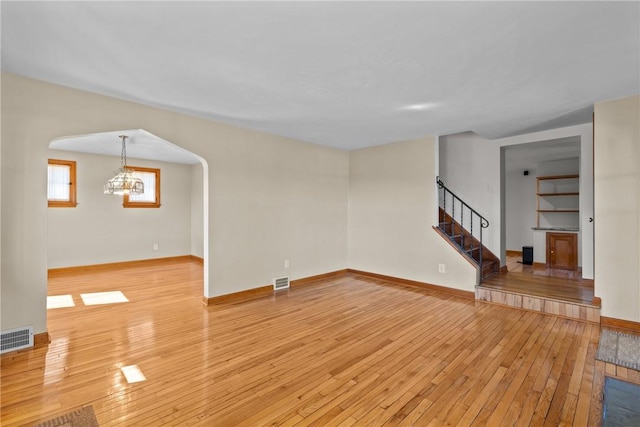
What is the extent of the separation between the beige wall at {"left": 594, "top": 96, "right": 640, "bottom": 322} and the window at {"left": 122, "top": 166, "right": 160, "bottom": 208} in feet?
27.7

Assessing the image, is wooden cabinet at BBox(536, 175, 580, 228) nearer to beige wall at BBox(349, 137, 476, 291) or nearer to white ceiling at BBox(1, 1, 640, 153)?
white ceiling at BBox(1, 1, 640, 153)

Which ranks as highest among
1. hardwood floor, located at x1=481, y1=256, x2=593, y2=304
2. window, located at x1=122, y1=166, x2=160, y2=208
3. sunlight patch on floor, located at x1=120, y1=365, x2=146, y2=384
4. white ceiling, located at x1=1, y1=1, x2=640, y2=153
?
white ceiling, located at x1=1, y1=1, x2=640, y2=153

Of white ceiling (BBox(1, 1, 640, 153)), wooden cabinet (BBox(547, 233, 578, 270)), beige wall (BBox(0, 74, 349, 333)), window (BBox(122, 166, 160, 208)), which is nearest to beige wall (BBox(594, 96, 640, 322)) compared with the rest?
white ceiling (BBox(1, 1, 640, 153))

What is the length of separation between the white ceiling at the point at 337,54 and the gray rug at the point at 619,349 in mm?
2594

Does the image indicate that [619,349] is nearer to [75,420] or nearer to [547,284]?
[547,284]

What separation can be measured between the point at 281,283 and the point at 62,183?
5.27m

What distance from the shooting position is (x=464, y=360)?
102 inches

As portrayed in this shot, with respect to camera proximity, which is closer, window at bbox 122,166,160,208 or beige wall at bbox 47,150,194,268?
beige wall at bbox 47,150,194,268

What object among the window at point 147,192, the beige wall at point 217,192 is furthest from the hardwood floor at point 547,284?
the window at point 147,192

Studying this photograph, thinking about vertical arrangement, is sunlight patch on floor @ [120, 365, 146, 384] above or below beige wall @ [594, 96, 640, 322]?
below

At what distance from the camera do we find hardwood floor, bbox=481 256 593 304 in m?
3.89

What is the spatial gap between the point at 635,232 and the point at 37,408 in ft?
18.6

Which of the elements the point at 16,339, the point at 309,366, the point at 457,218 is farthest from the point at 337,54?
the point at 457,218

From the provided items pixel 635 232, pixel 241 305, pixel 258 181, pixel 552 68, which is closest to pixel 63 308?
pixel 241 305
